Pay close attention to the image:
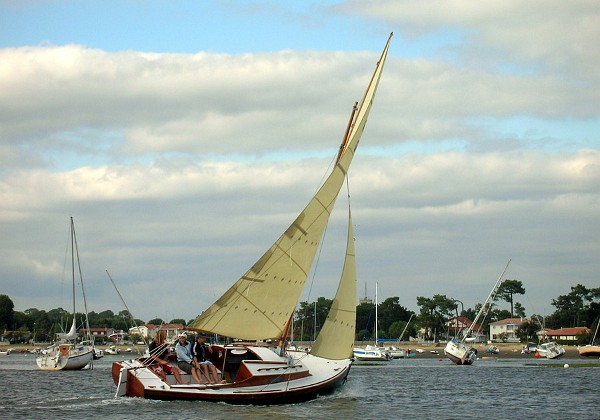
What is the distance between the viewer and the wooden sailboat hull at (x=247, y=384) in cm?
3947

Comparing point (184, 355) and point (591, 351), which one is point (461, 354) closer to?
point (591, 351)

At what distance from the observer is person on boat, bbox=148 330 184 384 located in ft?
133

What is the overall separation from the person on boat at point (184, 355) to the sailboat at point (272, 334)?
88 cm

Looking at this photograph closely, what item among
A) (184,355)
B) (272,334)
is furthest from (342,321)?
(184,355)

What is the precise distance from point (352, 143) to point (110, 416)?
55.4ft

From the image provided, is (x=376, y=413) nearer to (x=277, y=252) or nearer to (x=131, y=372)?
(x=277, y=252)

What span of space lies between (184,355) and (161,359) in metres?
1.97

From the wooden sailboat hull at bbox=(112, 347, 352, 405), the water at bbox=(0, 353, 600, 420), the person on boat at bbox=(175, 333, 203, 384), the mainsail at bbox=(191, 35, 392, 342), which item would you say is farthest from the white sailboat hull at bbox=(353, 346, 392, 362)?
the person on boat at bbox=(175, 333, 203, 384)

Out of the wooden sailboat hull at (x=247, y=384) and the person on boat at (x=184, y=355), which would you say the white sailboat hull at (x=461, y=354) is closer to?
the wooden sailboat hull at (x=247, y=384)

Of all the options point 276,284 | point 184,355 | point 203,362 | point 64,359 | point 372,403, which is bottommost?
point 372,403

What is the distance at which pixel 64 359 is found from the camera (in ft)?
320

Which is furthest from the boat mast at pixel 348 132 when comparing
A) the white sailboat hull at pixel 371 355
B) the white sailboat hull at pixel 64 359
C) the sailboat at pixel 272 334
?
the white sailboat hull at pixel 371 355

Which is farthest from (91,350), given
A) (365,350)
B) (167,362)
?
(167,362)

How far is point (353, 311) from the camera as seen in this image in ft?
154
